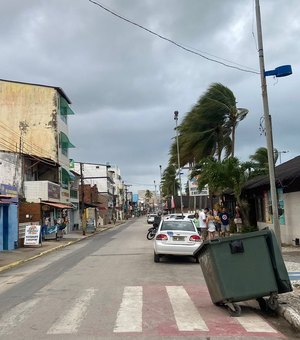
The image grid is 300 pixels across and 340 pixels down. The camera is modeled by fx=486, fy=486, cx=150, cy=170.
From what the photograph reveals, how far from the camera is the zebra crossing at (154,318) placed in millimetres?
7074

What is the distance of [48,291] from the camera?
1118cm

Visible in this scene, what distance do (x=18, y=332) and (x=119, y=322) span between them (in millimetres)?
1534

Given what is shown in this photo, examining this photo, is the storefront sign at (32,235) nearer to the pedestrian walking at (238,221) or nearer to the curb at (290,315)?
the pedestrian walking at (238,221)

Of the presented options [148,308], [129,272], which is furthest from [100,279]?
[148,308]

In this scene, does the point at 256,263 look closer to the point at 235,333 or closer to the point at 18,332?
the point at 235,333

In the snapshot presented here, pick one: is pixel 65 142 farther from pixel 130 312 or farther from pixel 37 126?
pixel 130 312

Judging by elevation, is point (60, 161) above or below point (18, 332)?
above

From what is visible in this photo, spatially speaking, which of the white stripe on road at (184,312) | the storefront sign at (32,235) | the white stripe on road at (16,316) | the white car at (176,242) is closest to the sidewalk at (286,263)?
the storefront sign at (32,235)

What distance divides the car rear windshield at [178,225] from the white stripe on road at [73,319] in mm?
7229

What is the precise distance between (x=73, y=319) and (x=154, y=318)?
4.35 ft

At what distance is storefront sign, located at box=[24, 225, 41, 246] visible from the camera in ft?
88.1

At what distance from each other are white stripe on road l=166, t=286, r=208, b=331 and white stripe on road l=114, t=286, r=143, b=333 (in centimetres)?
62

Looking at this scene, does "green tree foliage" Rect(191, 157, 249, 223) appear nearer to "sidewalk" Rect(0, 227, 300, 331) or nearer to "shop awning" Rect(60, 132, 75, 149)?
"sidewalk" Rect(0, 227, 300, 331)

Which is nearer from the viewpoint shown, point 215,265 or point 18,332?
point 18,332
